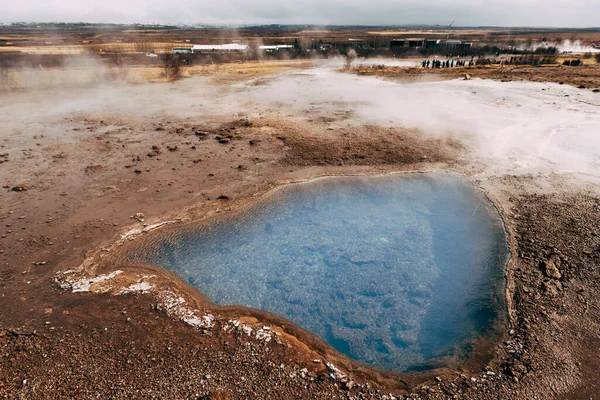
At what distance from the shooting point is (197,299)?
18.0 ft

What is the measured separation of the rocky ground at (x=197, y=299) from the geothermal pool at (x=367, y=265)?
0.37m

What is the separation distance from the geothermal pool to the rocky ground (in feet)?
1.20

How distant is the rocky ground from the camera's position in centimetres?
410

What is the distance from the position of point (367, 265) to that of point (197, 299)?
3.15 metres

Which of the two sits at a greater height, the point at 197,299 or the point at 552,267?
the point at 552,267

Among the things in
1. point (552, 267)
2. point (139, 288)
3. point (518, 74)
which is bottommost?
point (139, 288)

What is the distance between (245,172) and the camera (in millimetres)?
9773

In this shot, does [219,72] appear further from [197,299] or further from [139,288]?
[197,299]

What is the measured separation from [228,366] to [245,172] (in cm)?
628

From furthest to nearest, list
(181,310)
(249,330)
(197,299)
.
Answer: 1. (197,299)
2. (181,310)
3. (249,330)

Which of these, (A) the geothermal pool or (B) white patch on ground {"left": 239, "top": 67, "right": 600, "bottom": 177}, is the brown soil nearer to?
(B) white patch on ground {"left": 239, "top": 67, "right": 600, "bottom": 177}

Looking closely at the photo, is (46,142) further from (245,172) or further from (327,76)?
(327,76)

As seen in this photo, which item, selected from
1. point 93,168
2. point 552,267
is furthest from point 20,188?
point 552,267

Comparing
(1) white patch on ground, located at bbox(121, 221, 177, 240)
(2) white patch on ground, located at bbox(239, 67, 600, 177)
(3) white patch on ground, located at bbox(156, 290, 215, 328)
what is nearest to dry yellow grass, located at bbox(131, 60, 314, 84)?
→ (2) white patch on ground, located at bbox(239, 67, 600, 177)
